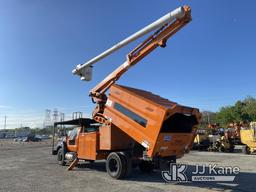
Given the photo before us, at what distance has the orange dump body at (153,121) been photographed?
10.4 metres

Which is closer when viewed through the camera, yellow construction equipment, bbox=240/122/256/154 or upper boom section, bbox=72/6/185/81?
upper boom section, bbox=72/6/185/81

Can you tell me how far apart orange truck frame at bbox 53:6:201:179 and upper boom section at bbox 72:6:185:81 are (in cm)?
11

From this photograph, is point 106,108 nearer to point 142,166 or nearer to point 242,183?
point 142,166

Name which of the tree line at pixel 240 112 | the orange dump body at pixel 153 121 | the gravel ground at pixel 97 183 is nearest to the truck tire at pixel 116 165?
the gravel ground at pixel 97 183

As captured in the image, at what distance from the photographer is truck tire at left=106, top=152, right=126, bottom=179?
11.6 meters

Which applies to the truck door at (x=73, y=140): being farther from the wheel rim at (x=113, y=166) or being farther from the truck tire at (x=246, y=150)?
the truck tire at (x=246, y=150)

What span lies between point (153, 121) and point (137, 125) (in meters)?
0.89

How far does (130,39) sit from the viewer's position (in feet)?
42.1

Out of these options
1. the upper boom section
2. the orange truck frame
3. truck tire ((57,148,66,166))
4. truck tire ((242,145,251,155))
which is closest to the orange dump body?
the orange truck frame

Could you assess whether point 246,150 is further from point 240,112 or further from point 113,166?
point 240,112

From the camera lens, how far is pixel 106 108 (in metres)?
12.9

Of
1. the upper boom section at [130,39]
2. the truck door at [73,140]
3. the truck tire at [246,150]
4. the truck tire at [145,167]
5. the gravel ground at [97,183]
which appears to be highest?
the upper boom section at [130,39]

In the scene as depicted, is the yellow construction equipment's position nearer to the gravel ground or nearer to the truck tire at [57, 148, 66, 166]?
the gravel ground

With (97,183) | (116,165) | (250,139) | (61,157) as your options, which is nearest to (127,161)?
(116,165)
